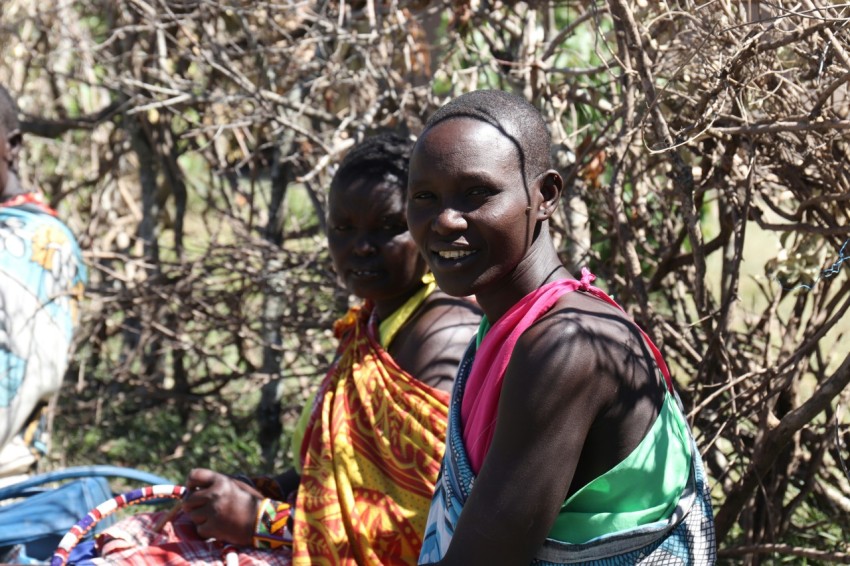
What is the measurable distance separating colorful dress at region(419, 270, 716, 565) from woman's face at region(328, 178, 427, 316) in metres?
0.73

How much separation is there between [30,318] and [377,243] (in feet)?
4.48

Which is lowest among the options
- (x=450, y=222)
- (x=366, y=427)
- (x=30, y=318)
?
(x=366, y=427)

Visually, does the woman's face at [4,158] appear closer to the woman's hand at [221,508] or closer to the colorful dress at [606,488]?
the woman's hand at [221,508]

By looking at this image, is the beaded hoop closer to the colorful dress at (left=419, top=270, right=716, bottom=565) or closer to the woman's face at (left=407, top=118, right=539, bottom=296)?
the colorful dress at (left=419, top=270, right=716, bottom=565)

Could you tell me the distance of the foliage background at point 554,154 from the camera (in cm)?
257

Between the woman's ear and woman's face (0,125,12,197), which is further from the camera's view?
woman's face (0,125,12,197)

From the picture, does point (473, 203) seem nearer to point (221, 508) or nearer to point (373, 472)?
point (373, 472)

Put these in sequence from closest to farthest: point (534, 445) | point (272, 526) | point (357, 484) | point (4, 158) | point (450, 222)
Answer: point (534, 445), point (450, 222), point (357, 484), point (272, 526), point (4, 158)

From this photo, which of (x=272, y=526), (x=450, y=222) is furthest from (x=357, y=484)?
(x=450, y=222)

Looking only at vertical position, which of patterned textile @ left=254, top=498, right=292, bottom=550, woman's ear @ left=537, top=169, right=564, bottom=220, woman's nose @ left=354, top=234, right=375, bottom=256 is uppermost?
woman's ear @ left=537, top=169, right=564, bottom=220

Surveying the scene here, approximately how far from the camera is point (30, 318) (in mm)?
3348

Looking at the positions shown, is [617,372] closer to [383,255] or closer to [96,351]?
[383,255]

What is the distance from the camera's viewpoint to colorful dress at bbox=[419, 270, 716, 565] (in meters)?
1.70

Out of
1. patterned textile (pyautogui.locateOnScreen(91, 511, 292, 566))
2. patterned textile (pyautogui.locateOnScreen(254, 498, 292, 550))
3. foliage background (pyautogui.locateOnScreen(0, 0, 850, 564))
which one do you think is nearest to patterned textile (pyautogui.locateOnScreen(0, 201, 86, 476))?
foliage background (pyautogui.locateOnScreen(0, 0, 850, 564))
